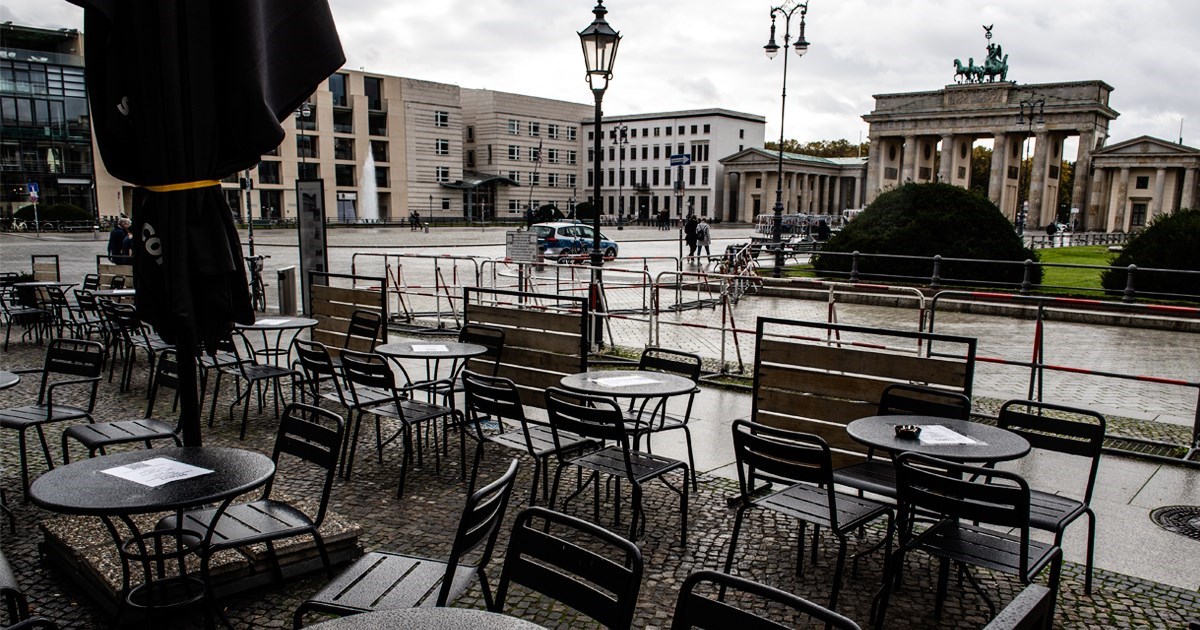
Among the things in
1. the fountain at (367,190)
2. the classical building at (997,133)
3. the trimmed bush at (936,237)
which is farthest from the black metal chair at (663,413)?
the fountain at (367,190)

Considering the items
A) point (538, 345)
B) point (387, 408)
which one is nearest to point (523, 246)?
point (538, 345)

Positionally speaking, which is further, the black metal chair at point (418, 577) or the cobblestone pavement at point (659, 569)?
the cobblestone pavement at point (659, 569)

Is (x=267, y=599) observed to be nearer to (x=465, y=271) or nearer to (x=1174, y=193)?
Result: (x=465, y=271)

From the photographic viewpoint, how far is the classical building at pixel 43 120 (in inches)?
2430

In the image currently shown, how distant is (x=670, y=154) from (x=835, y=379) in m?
120

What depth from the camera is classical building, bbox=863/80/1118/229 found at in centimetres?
7506

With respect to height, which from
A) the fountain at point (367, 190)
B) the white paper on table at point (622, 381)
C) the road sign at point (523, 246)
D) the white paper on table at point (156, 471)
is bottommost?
the white paper on table at point (622, 381)

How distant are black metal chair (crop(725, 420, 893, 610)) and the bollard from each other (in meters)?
12.4

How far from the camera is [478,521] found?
10.9 feet

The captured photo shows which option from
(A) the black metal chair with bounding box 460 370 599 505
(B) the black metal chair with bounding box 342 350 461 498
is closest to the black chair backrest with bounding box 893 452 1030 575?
(A) the black metal chair with bounding box 460 370 599 505

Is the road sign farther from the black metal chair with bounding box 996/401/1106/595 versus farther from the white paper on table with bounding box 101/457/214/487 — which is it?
the white paper on table with bounding box 101/457/214/487

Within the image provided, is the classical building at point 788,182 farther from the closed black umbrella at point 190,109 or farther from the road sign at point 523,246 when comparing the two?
the closed black umbrella at point 190,109

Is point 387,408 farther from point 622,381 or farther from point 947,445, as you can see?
point 947,445

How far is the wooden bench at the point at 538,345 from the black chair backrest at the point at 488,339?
3.2 inches
